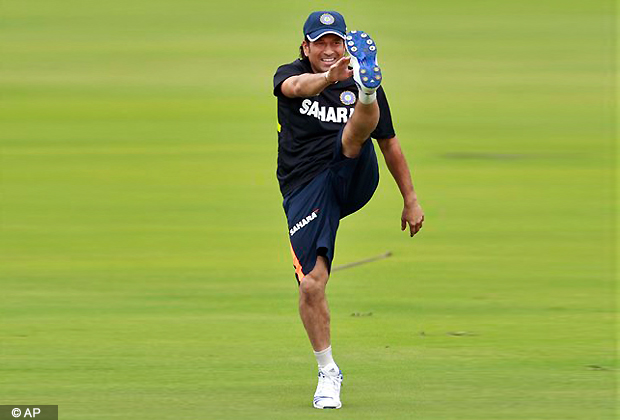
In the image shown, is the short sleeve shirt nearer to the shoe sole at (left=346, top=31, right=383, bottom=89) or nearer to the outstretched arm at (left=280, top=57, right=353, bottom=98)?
the outstretched arm at (left=280, top=57, right=353, bottom=98)

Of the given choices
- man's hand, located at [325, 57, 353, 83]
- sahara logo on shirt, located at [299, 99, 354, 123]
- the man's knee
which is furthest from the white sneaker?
man's hand, located at [325, 57, 353, 83]

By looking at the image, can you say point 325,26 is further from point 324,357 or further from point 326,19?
point 324,357

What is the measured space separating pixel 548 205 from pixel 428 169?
7.03ft

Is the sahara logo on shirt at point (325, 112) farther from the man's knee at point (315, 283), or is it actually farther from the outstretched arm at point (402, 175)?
the man's knee at point (315, 283)

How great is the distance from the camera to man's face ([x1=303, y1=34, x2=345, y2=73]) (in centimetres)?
813

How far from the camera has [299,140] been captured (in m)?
8.31

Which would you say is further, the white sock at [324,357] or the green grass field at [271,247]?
the green grass field at [271,247]

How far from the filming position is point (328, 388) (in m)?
7.96

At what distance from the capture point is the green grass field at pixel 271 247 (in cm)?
852

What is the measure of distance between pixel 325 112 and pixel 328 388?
1.39m

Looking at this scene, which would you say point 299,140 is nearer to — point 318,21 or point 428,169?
point 318,21

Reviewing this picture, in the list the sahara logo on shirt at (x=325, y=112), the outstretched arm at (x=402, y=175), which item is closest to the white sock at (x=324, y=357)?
the outstretched arm at (x=402, y=175)

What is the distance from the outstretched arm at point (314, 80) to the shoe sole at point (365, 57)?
0.19 feet

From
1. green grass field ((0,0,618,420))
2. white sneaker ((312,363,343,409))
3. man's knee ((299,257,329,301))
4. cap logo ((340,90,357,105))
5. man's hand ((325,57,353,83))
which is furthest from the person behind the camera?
green grass field ((0,0,618,420))
